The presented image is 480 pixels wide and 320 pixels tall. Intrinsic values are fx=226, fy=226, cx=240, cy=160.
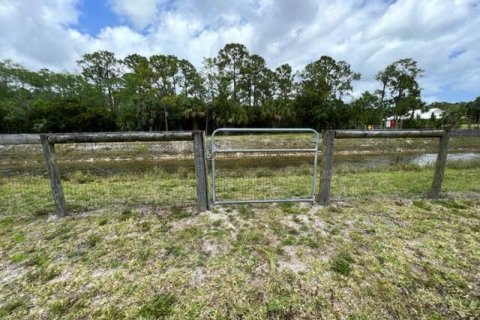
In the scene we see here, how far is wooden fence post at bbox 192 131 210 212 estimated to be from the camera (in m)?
3.55

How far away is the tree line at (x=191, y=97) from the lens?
31812 millimetres

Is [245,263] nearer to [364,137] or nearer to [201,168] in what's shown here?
[201,168]

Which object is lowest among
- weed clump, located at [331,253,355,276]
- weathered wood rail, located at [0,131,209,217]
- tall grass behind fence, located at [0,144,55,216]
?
weed clump, located at [331,253,355,276]

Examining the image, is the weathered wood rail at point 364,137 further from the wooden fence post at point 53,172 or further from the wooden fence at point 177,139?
the wooden fence post at point 53,172

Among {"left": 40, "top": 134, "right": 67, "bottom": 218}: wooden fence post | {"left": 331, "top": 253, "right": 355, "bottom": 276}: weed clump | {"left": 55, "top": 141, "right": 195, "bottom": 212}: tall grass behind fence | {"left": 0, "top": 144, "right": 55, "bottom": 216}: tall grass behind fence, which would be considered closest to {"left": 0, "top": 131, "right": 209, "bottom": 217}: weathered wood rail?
{"left": 40, "top": 134, "right": 67, "bottom": 218}: wooden fence post

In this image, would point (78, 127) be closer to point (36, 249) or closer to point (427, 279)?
point (36, 249)

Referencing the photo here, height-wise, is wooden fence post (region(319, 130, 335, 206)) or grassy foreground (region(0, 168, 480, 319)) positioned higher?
wooden fence post (region(319, 130, 335, 206))

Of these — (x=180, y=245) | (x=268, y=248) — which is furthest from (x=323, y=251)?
(x=180, y=245)

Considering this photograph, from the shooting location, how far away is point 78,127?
3209cm

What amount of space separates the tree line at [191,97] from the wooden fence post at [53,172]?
2863 cm

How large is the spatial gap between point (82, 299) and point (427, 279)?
124 inches

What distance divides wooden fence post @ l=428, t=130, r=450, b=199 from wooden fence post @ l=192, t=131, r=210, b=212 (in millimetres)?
4295

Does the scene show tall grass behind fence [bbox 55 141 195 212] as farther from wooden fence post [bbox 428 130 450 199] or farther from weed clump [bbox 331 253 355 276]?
wooden fence post [bbox 428 130 450 199]

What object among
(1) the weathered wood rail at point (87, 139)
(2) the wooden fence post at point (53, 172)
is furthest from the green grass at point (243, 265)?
(1) the weathered wood rail at point (87, 139)
